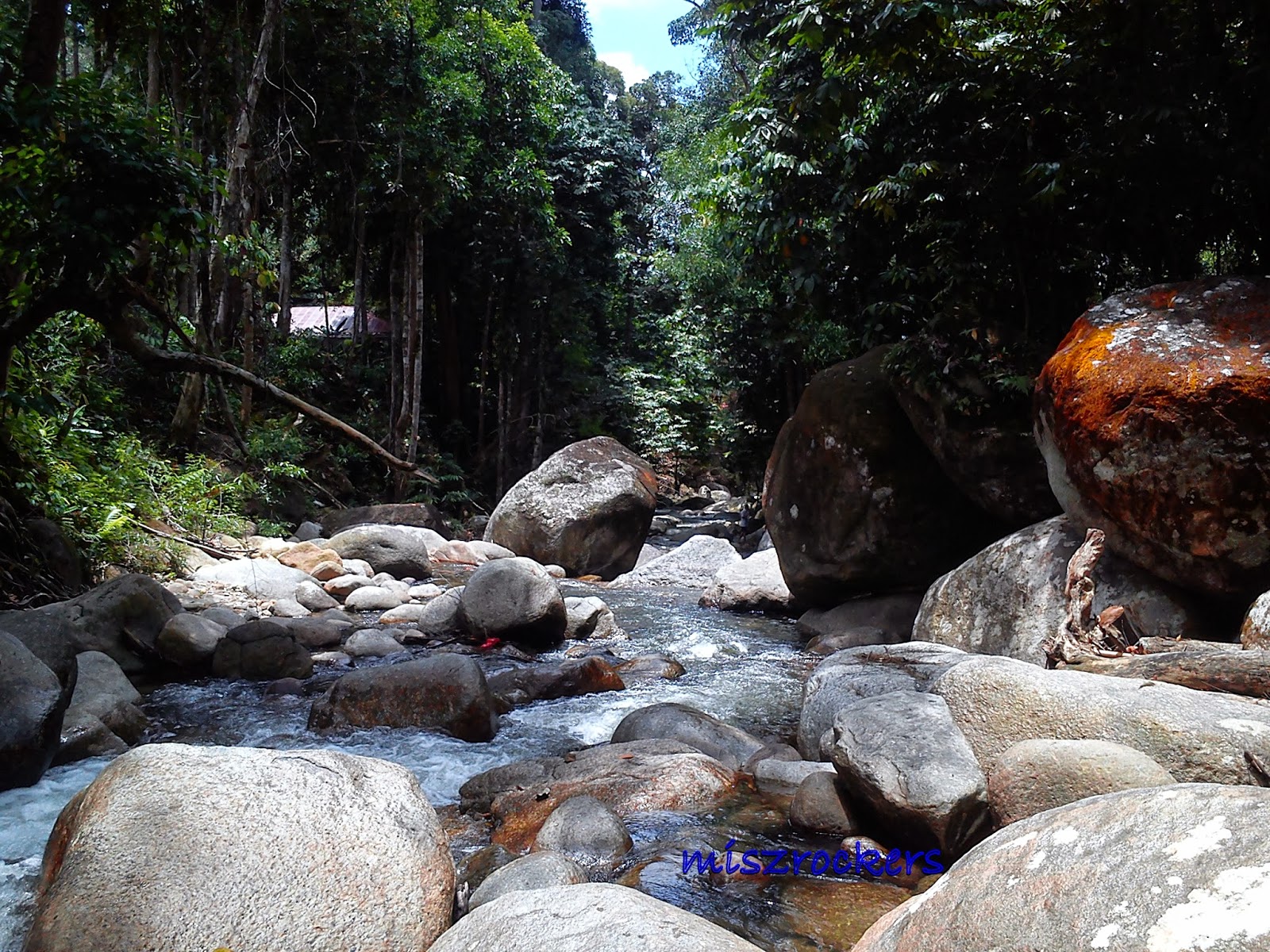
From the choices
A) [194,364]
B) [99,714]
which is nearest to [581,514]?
[194,364]

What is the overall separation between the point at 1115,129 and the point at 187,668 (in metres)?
8.66

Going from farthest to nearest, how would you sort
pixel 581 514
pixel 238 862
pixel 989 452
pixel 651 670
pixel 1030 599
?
pixel 581 514
pixel 989 452
pixel 651 670
pixel 1030 599
pixel 238 862

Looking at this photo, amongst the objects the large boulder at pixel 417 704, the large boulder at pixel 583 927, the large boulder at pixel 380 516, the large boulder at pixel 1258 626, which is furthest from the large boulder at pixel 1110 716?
the large boulder at pixel 380 516

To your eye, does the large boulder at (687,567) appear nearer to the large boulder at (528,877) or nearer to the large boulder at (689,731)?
the large boulder at (689,731)

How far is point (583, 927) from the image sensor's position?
226cm

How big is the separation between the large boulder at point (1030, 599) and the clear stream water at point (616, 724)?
1.35 m

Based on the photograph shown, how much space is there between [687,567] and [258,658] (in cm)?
723

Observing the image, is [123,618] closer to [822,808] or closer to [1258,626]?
[822,808]

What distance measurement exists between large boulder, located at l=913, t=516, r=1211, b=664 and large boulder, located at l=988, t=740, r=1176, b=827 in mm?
2327

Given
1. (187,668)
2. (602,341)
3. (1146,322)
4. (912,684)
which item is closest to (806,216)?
(1146,322)

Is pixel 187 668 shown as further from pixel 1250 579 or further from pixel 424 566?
pixel 1250 579

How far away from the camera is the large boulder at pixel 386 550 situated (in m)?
11.6

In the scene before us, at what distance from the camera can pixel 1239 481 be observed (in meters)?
5.03

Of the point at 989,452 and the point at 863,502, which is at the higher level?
the point at 989,452
